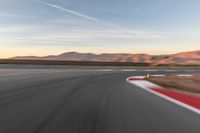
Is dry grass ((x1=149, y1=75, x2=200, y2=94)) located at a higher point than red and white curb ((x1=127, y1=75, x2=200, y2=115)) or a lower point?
lower

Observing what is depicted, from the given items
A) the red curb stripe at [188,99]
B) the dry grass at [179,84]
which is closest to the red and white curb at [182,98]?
the red curb stripe at [188,99]

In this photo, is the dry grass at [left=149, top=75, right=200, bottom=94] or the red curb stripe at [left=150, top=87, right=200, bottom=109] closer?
the red curb stripe at [left=150, top=87, right=200, bottom=109]

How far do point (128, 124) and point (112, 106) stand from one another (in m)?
2.43

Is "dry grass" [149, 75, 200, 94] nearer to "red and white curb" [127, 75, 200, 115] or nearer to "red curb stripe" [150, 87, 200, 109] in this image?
"red and white curb" [127, 75, 200, 115]

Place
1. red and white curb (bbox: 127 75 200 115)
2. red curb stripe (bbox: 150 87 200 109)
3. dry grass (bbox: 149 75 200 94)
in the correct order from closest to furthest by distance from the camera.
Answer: red and white curb (bbox: 127 75 200 115) → red curb stripe (bbox: 150 87 200 109) → dry grass (bbox: 149 75 200 94)

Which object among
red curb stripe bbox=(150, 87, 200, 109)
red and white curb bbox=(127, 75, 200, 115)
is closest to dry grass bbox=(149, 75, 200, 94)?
red and white curb bbox=(127, 75, 200, 115)

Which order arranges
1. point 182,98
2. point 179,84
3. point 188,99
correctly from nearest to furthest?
1. point 188,99
2. point 182,98
3. point 179,84

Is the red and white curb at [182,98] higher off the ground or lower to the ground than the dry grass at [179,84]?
higher

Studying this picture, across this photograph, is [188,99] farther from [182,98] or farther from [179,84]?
[179,84]

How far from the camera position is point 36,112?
712 centimetres

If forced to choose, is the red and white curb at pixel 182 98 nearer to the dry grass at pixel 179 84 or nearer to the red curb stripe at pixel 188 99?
the red curb stripe at pixel 188 99

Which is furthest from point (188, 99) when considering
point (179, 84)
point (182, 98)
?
point (179, 84)

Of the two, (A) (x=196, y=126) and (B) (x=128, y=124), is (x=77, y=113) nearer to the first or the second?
(B) (x=128, y=124)

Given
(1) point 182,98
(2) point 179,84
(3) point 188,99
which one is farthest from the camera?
(2) point 179,84
